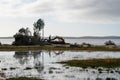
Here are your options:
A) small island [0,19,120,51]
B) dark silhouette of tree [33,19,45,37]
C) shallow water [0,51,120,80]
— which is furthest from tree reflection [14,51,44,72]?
dark silhouette of tree [33,19,45,37]

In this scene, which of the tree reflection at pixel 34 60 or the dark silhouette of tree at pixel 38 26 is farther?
the dark silhouette of tree at pixel 38 26

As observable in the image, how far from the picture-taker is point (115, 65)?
2014 inches

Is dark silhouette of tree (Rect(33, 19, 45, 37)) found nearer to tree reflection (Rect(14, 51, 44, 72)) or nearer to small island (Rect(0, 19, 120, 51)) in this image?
small island (Rect(0, 19, 120, 51))

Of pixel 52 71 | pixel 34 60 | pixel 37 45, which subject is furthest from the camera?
pixel 37 45

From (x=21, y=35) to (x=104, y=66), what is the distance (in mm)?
69267

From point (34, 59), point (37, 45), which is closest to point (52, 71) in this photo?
point (34, 59)

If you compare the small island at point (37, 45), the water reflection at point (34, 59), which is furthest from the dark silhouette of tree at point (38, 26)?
the water reflection at point (34, 59)

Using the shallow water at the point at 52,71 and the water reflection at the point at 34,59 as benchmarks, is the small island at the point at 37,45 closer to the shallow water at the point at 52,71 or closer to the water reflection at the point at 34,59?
the water reflection at the point at 34,59

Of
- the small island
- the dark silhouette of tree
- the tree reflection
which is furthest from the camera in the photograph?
the dark silhouette of tree

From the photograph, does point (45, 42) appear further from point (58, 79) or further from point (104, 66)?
point (58, 79)

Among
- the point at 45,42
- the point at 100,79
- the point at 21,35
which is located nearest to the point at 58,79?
the point at 100,79

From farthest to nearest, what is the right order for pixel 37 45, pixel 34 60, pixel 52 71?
1. pixel 37 45
2. pixel 34 60
3. pixel 52 71

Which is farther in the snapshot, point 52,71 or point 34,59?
point 34,59

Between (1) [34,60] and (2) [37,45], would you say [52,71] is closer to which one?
(1) [34,60]
